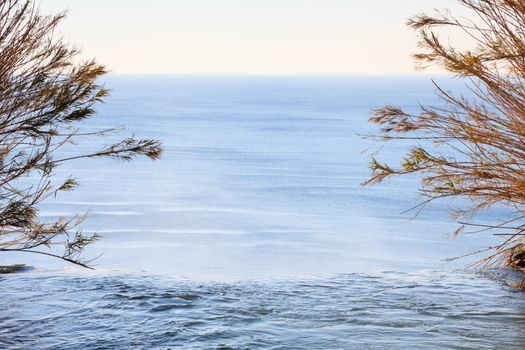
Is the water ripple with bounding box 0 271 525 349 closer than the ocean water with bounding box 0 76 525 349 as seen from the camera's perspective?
Yes

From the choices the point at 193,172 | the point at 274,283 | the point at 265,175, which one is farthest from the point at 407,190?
the point at 274,283

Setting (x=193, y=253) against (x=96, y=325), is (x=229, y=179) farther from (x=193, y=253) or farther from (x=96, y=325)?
(x=96, y=325)

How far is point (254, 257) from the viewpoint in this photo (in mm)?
33219

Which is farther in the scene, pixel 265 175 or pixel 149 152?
pixel 265 175

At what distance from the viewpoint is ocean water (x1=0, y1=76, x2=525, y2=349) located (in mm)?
8602

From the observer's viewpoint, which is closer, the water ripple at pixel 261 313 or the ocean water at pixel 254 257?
the water ripple at pixel 261 313

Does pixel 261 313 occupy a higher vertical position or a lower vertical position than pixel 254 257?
higher

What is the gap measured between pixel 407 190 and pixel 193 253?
20.0 m

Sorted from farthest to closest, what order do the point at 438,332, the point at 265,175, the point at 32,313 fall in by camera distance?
the point at 265,175 < the point at 32,313 < the point at 438,332

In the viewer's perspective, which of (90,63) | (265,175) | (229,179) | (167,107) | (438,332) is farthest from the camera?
(167,107)

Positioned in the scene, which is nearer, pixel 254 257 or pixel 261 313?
pixel 261 313

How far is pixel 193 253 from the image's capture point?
34375 millimetres

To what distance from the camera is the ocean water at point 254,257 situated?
8.60 meters

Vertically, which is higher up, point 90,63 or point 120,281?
point 90,63
